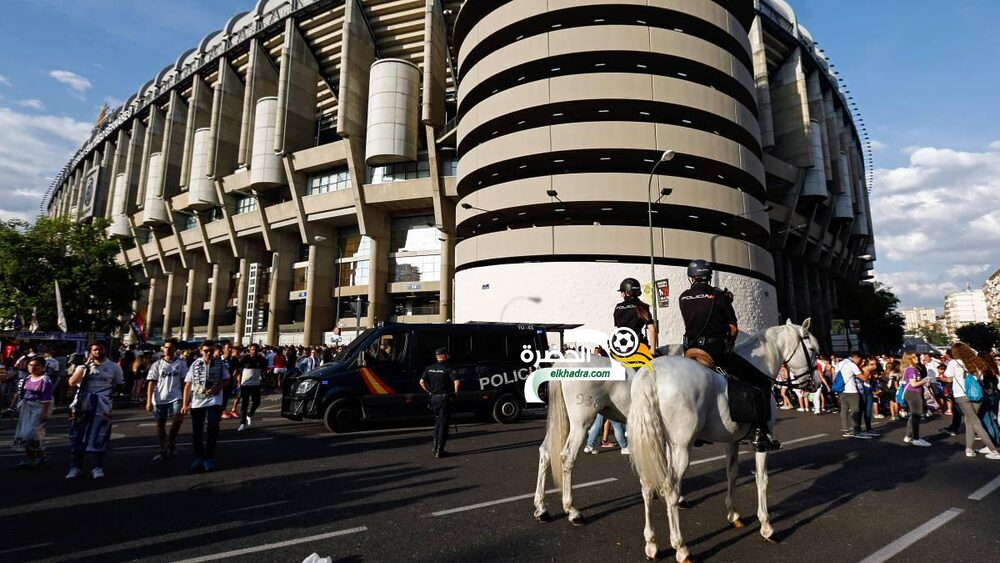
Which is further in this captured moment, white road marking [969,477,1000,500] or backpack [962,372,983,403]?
backpack [962,372,983,403]

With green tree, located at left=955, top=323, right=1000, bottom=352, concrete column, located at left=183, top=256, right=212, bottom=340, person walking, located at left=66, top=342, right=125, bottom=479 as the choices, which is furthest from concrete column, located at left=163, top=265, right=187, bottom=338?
green tree, located at left=955, top=323, right=1000, bottom=352

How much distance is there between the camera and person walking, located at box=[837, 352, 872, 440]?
10164mm

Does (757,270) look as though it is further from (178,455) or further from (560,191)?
(178,455)

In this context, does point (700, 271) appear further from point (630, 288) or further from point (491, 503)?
point (491, 503)

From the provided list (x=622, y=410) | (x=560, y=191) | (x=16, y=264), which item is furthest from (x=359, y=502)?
(x=16, y=264)

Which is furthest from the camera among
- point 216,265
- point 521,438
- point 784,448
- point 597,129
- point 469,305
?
point 216,265

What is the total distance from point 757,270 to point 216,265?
153 feet

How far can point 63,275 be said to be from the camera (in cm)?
2895

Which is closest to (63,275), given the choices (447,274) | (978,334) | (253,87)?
(253,87)

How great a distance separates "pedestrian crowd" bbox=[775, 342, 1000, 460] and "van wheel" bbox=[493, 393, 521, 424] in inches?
250

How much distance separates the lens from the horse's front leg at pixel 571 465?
4704 millimetres

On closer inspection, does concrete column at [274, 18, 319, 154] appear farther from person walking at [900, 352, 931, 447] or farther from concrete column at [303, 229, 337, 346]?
person walking at [900, 352, 931, 447]

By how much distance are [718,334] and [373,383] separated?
26.8ft

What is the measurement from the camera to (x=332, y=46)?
39.2 m
